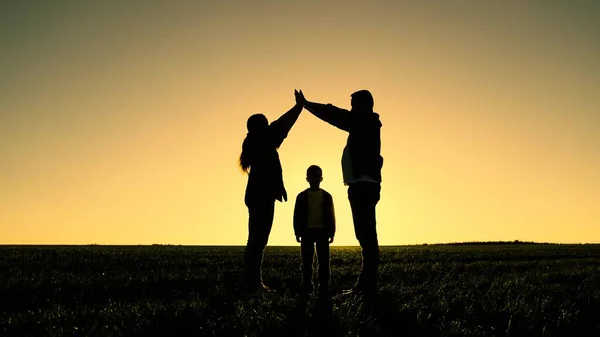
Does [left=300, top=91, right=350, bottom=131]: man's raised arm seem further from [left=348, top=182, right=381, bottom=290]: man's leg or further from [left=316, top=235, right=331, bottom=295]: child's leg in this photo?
[left=316, top=235, right=331, bottom=295]: child's leg

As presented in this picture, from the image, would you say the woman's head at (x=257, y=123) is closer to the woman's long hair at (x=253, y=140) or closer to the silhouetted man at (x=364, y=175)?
the woman's long hair at (x=253, y=140)

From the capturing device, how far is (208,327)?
605 cm

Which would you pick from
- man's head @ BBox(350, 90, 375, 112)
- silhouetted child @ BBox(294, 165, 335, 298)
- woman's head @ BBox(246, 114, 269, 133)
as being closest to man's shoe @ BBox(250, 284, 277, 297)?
silhouetted child @ BBox(294, 165, 335, 298)

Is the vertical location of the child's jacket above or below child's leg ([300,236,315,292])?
above

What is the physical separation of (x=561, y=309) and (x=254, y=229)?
492 cm

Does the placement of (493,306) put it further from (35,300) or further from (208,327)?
(35,300)

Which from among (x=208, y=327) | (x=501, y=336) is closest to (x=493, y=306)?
(x=501, y=336)

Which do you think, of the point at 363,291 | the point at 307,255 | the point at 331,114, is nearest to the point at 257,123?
the point at 331,114

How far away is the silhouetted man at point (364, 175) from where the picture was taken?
9039mm

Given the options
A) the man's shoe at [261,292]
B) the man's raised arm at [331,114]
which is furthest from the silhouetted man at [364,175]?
the man's shoe at [261,292]

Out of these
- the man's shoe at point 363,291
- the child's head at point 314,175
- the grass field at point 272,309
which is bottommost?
the grass field at point 272,309

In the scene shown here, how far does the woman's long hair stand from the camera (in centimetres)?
1004

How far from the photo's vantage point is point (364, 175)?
9.07m

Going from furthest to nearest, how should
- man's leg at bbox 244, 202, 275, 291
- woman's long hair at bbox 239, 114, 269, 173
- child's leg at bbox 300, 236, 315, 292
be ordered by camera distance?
woman's long hair at bbox 239, 114, 269, 173, man's leg at bbox 244, 202, 275, 291, child's leg at bbox 300, 236, 315, 292
